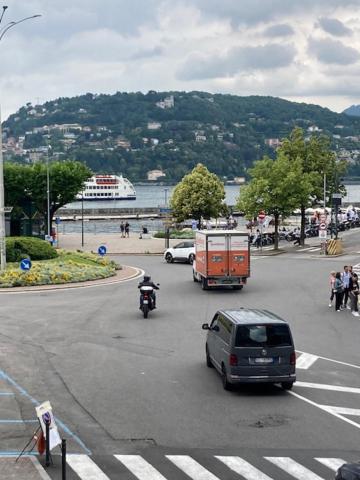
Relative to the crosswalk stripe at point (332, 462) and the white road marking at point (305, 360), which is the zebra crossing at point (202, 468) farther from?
the white road marking at point (305, 360)

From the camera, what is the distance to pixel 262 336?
17391 mm

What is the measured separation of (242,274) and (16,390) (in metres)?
18.9

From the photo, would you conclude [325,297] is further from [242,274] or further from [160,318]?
[160,318]

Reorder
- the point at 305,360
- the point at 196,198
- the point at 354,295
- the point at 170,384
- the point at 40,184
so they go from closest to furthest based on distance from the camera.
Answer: the point at 170,384
the point at 305,360
the point at 354,295
the point at 40,184
the point at 196,198

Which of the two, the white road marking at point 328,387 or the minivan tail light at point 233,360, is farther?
the white road marking at point 328,387

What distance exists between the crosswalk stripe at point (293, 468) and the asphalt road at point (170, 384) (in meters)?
0.09

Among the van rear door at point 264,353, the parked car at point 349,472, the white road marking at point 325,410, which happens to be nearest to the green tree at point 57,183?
the van rear door at point 264,353

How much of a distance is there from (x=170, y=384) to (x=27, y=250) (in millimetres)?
25581

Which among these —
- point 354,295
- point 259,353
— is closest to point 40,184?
point 354,295

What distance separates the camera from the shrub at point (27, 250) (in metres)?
41.7

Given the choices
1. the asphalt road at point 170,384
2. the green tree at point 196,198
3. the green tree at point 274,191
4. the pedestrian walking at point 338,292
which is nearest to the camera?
the asphalt road at point 170,384

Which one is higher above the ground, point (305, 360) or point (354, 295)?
point (354, 295)

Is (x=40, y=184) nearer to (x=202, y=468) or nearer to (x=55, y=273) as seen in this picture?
(x=55, y=273)

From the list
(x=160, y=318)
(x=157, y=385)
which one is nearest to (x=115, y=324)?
(x=160, y=318)
